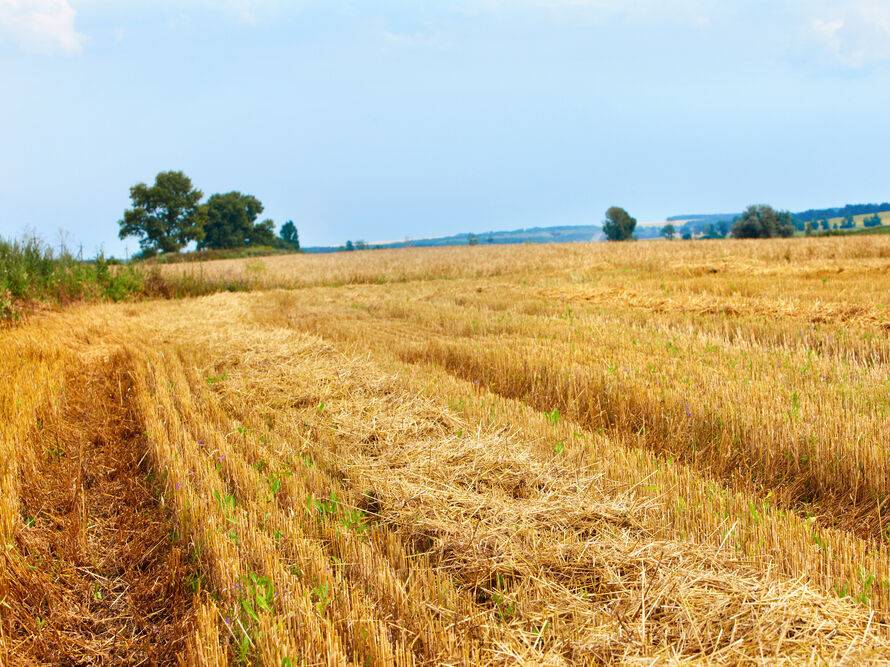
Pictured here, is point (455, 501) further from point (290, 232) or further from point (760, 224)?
point (290, 232)

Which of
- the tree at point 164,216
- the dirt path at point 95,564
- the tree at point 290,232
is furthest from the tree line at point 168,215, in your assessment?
the dirt path at point 95,564

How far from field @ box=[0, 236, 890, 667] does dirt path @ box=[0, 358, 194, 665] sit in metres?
0.02

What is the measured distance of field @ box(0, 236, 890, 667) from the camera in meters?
2.88

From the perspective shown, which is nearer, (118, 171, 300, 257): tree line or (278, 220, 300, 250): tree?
(118, 171, 300, 257): tree line

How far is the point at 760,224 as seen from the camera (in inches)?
2704

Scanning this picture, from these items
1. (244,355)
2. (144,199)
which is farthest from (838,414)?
(144,199)

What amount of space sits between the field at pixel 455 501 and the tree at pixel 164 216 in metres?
58.5

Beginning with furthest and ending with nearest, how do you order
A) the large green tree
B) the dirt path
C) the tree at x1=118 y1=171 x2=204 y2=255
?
the large green tree, the tree at x1=118 y1=171 x2=204 y2=255, the dirt path

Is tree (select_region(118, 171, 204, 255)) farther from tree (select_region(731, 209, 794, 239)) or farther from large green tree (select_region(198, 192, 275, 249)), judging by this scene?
tree (select_region(731, 209, 794, 239))

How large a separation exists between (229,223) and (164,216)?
11.7 m

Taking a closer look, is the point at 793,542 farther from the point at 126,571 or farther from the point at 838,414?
Result: the point at 126,571

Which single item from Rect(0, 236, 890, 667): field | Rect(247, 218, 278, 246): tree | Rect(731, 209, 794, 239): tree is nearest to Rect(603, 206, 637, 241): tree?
Rect(731, 209, 794, 239): tree

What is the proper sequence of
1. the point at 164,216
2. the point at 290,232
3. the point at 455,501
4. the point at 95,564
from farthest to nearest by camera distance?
1. the point at 290,232
2. the point at 164,216
3. the point at 455,501
4. the point at 95,564

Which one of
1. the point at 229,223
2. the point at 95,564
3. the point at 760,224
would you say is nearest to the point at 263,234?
the point at 229,223
